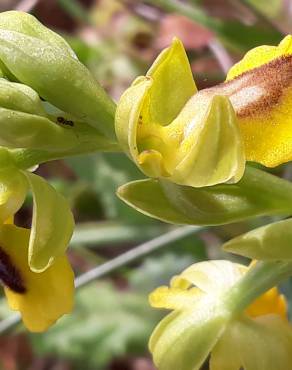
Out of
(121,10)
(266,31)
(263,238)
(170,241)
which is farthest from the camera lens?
(121,10)

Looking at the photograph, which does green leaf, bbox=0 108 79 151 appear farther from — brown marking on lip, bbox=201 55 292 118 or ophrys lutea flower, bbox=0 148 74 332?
brown marking on lip, bbox=201 55 292 118

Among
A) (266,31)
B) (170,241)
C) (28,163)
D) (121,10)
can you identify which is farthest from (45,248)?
(121,10)

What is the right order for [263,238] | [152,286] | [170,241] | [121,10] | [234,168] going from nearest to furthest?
Answer: [234,168]
[263,238]
[170,241]
[152,286]
[121,10]

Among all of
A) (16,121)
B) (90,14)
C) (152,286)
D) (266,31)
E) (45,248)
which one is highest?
(16,121)

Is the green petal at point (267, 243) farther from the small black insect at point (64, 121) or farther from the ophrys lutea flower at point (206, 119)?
the small black insect at point (64, 121)

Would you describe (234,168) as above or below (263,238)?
above

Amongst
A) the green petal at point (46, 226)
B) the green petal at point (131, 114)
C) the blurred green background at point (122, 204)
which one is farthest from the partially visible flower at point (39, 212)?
the blurred green background at point (122, 204)

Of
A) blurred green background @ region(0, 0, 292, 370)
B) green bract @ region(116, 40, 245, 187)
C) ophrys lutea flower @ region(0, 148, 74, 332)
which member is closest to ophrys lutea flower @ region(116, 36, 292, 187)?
green bract @ region(116, 40, 245, 187)

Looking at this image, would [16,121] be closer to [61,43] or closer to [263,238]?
[61,43]
